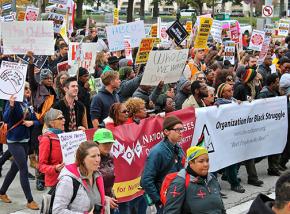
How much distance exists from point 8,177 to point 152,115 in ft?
6.43

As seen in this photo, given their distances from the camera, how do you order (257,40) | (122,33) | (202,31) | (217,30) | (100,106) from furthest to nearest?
(217,30), (257,40), (122,33), (202,31), (100,106)

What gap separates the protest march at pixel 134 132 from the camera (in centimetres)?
508

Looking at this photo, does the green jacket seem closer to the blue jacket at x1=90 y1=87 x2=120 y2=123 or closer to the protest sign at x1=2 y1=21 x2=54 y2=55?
the blue jacket at x1=90 y1=87 x2=120 y2=123

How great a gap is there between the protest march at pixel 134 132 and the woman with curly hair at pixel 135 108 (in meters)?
0.01

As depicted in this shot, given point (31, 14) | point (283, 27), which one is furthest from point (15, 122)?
point (283, 27)

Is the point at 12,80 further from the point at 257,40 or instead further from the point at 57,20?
the point at 257,40

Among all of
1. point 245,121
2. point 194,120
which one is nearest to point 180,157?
point 194,120

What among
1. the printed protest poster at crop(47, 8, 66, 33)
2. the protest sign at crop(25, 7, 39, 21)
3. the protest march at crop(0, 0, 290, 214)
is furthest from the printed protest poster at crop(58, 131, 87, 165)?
the protest sign at crop(25, 7, 39, 21)

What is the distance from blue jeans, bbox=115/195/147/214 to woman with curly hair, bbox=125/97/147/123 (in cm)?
91

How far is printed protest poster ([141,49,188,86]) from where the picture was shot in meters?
9.34

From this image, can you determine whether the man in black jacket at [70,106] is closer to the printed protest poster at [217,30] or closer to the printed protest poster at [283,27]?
the printed protest poster at [217,30]

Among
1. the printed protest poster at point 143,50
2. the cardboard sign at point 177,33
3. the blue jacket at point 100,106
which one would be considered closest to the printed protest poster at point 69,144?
the blue jacket at point 100,106

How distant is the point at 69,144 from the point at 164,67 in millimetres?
3455

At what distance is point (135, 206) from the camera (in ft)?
24.8
